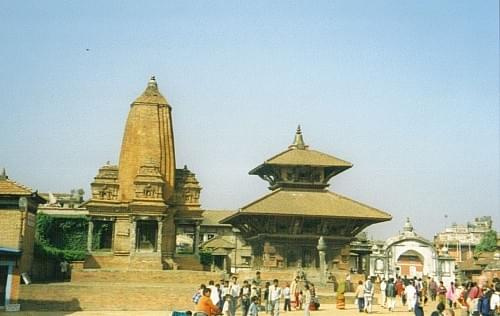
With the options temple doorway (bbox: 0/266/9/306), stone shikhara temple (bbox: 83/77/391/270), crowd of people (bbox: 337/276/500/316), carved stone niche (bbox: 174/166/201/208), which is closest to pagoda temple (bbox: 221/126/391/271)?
stone shikhara temple (bbox: 83/77/391/270)

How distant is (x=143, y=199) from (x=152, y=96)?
7569 millimetres

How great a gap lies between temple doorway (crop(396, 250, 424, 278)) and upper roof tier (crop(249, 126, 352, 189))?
1158 inches

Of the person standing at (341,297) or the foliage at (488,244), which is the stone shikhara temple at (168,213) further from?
the foliage at (488,244)

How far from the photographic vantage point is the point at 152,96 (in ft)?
136

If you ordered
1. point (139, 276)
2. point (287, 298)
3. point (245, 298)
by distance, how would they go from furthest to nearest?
point (139, 276) → point (287, 298) → point (245, 298)

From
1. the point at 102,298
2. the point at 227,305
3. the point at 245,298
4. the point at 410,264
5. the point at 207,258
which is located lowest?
the point at 102,298

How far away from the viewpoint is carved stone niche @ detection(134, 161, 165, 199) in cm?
3719

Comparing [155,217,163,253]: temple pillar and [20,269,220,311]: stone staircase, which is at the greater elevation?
[155,217,163,253]: temple pillar

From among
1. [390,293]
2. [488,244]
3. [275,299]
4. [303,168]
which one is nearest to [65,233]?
[303,168]

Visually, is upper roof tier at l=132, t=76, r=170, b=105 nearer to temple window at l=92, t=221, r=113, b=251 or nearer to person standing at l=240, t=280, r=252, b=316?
temple window at l=92, t=221, r=113, b=251

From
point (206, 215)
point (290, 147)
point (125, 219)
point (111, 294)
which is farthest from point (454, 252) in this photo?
point (111, 294)

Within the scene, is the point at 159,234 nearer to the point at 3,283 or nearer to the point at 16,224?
the point at 16,224

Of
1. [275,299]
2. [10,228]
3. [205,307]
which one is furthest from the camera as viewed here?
[10,228]

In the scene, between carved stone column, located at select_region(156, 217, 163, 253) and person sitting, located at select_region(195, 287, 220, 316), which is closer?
person sitting, located at select_region(195, 287, 220, 316)
